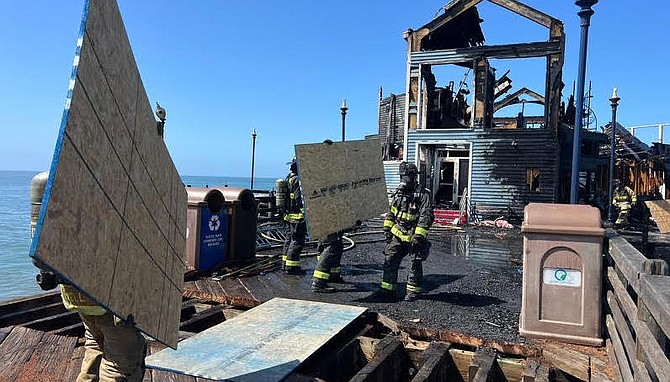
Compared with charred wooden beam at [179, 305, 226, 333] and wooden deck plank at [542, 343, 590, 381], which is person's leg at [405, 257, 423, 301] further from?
charred wooden beam at [179, 305, 226, 333]

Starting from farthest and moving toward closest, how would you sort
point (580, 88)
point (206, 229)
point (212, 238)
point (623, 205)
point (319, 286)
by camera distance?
point (623, 205)
point (580, 88)
point (212, 238)
point (206, 229)
point (319, 286)

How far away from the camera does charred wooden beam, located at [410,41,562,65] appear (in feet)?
63.1

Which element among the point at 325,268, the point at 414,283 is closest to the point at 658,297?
the point at 414,283

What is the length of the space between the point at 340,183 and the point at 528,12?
638 inches

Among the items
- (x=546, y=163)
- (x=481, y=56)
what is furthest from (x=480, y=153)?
(x=481, y=56)

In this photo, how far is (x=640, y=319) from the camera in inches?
116

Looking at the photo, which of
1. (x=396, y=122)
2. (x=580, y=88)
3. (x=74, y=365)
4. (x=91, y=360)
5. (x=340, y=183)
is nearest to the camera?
(x=91, y=360)

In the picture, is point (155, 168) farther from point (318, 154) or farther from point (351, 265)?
point (351, 265)

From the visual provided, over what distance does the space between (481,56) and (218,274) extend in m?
16.5

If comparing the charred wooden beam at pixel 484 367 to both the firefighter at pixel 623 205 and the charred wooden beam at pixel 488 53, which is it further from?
the firefighter at pixel 623 205

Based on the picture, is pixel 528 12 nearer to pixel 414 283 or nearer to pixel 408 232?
pixel 408 232

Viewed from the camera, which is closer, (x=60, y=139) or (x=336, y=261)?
(x=60, y=139)

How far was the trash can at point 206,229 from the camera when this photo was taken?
7.91m

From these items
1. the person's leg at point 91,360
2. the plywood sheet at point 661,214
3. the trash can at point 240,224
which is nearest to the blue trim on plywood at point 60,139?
the person's leg at point 91,360
